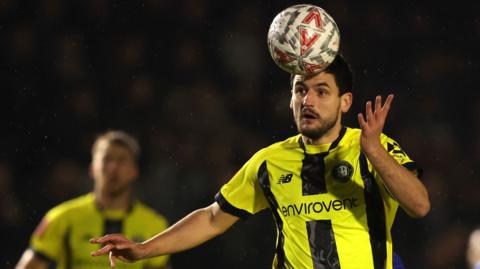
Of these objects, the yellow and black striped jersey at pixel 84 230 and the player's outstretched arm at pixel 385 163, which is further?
the yellow and black striped jersey at pixel 84 230

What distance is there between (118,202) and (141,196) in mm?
1642

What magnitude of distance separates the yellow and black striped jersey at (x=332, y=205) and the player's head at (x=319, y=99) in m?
0.14

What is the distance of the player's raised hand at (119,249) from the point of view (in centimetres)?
447

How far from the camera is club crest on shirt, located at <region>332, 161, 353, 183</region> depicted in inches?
176

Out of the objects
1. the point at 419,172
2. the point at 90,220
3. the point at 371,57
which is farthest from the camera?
the point at 371,57

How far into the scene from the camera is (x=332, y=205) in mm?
4469

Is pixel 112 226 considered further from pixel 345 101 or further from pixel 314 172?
pixel 345 101

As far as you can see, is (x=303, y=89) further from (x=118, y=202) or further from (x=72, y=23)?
(x=72, y=23)

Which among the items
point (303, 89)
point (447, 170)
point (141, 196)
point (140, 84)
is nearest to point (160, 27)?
point (140, 84)

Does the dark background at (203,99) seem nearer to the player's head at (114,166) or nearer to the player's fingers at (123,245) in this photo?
the player's head at (114,166)

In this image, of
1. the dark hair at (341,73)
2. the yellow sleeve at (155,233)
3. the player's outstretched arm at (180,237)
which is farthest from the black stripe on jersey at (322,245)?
the yellow sleeve at (155,233)

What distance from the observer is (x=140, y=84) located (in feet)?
31.0

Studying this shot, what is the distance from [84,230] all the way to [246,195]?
228 cm

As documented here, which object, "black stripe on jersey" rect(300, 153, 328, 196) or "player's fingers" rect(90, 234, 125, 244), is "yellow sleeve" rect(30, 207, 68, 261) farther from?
"black stripe on jersey" rect(300, 153, 328, 196)
